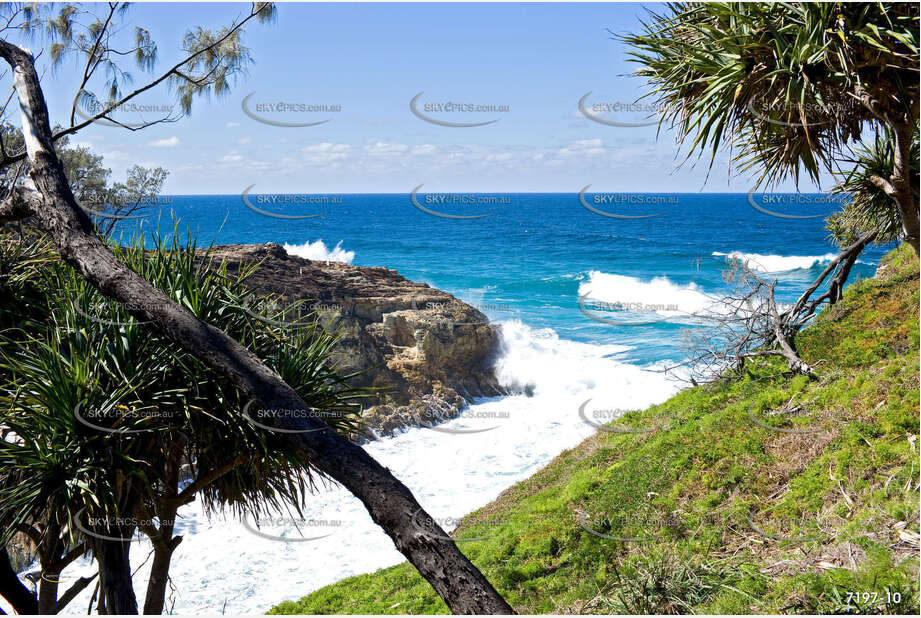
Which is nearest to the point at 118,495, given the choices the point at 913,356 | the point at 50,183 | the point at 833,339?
the point at 50,183

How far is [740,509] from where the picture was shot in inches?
303

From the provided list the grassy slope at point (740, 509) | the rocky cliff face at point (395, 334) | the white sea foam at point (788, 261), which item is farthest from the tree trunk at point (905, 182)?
the white sea foam at point (788, 261)

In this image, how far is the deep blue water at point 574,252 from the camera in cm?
3628

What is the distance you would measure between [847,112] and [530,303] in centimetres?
3612

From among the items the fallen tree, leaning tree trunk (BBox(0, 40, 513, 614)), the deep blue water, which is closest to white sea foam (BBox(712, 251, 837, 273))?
the deep blue water

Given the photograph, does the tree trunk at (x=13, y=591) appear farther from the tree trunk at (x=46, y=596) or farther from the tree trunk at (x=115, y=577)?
the tree trunk at (x=115, y=577)

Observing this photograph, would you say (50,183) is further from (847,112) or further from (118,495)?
(847,112)

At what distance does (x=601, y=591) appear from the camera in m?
6.80

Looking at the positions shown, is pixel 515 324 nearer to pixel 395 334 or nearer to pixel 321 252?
pixel 395 334

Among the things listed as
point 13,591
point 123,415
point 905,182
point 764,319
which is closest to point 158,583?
point 13,591

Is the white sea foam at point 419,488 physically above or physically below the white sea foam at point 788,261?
below

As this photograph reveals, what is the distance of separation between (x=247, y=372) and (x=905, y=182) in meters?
6.55

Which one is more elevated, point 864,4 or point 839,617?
point 864,4

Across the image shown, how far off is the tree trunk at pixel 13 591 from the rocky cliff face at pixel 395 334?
1120cm
